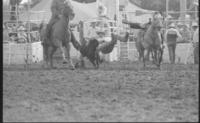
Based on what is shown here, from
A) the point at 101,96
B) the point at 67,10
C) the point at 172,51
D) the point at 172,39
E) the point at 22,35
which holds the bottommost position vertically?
the point at 101,96

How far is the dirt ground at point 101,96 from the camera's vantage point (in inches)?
323

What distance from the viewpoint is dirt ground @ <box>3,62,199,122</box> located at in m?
8.20

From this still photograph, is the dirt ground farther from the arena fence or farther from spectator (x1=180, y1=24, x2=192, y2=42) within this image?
spectator (x1=180, y1=24, x2=192, y2=42)

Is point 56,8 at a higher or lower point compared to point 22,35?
higher

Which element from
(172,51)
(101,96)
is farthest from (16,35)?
(101,96)

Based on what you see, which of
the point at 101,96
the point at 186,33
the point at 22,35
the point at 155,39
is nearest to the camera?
the point at 101,96

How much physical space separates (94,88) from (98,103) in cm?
216

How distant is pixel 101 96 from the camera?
33.7ft

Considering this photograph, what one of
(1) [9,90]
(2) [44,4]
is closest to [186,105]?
(1) [9,90]

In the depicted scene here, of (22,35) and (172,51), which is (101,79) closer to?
(172,51)

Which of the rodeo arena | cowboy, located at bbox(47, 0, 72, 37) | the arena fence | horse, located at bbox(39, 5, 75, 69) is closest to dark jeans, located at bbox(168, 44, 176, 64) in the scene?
the rodeo arena

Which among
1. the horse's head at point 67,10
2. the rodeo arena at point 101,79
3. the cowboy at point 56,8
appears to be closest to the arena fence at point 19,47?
the rodeo arena at point 101,79

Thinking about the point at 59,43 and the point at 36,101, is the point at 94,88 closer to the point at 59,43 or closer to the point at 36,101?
the point at 36,101

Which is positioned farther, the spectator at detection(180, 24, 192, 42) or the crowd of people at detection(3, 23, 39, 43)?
the spectator at detection(180, 24, 192, 42)
